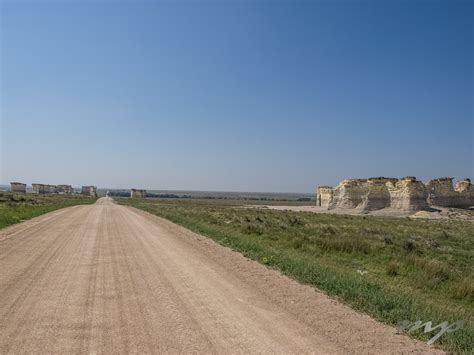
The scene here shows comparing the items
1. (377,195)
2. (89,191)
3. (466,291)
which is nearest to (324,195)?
(377,195)

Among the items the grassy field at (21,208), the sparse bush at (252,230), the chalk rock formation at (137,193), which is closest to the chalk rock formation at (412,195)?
the sparse bush at (252,230)

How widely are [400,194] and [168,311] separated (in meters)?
54.8

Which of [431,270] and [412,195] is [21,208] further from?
[412,195]

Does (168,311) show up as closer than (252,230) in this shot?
Yes

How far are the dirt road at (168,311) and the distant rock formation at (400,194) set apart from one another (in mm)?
48156

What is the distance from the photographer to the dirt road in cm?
562

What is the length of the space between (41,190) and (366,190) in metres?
151

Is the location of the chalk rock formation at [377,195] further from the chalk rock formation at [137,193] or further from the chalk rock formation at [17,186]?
the chalk rock formation at [17,186]

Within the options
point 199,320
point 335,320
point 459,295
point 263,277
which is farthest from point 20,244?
point 459,295

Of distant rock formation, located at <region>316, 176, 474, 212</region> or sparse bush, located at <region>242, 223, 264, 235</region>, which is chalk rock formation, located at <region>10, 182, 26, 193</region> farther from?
sparse bush, located at <region>242, 223, 264, 235</region>

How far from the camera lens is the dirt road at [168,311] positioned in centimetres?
562

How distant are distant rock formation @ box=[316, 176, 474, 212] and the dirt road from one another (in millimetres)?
48156

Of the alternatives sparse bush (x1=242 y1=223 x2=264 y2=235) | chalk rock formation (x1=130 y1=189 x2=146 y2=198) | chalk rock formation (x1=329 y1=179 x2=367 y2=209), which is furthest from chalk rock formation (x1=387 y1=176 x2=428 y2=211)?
chalk rock formation (x1=130 y1=189 x2=146 y2=198)

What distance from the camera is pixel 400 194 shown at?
184 feet
